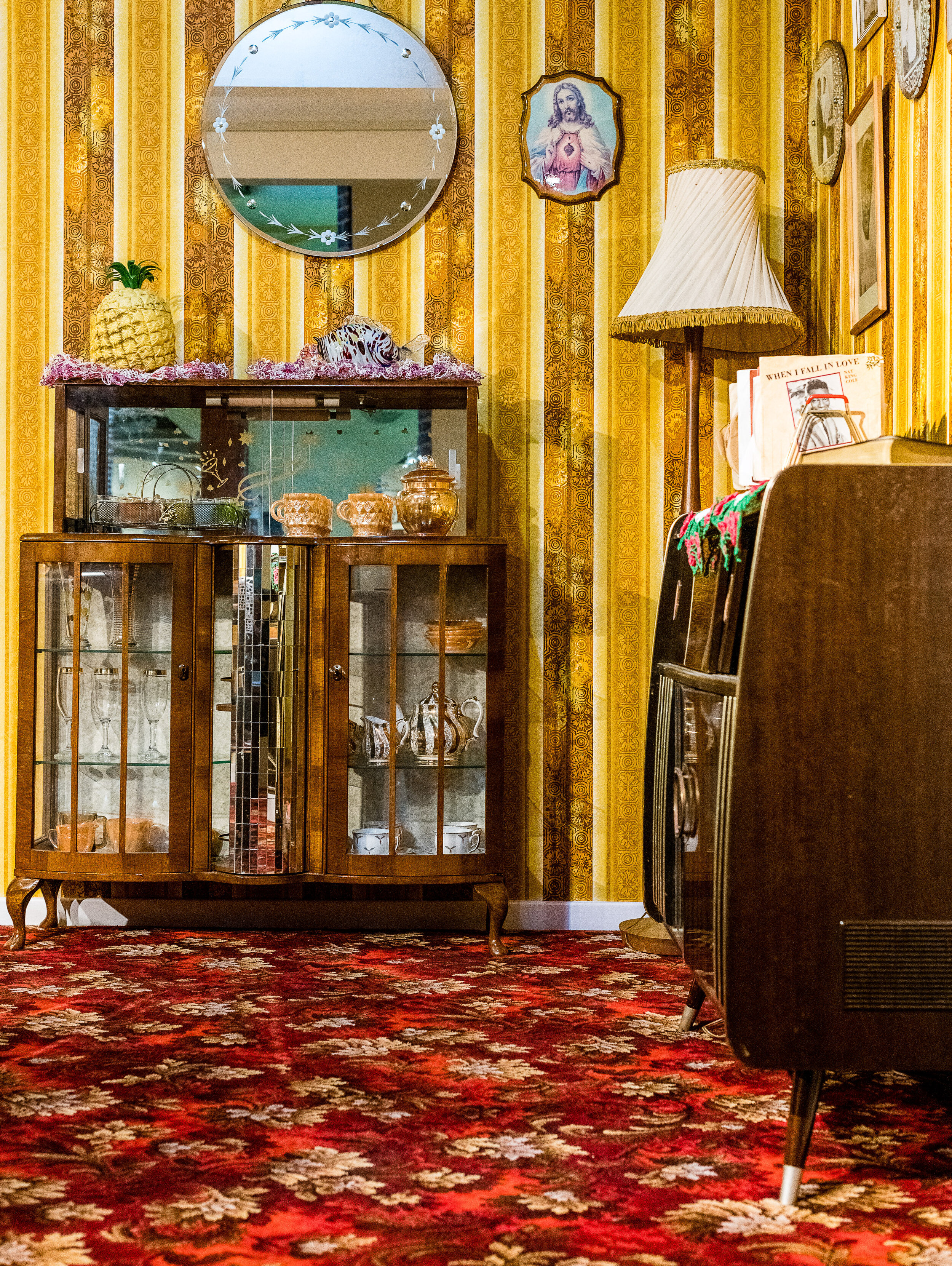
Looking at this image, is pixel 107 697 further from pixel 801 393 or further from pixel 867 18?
pixel 867 18

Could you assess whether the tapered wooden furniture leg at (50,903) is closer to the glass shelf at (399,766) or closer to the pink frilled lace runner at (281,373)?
the glass shelf at (399,766)

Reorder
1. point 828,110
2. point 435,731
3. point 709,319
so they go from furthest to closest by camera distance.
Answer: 1. point 828,110
2. point 435,731
3. point 709,319

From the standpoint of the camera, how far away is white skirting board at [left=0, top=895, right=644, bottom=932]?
3346 mm

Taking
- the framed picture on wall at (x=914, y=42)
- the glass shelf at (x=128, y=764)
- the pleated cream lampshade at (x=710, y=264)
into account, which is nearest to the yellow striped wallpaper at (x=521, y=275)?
the pleated cream lampshade at (x=710, y=264)

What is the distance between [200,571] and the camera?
3.04 meters

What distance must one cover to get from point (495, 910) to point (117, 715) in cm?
114

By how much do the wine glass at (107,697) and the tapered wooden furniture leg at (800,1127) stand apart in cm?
208

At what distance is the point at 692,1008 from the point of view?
236cm

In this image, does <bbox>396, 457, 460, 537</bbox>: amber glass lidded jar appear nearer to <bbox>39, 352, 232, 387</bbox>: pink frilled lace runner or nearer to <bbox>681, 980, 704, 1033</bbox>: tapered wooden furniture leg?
Answer: <bbox>39, 352, 232, 387</bbox>: pink frilled lace runner

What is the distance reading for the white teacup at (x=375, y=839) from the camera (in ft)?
9.87

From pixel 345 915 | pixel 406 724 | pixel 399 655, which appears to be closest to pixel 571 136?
pixel 399 655

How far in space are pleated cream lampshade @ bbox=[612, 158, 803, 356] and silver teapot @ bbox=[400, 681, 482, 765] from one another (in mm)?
1116

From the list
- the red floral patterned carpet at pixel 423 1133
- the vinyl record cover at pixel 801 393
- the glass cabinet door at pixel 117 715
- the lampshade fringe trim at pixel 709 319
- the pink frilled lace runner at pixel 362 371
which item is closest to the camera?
the red floral patterned carpet at pixel 423 1133

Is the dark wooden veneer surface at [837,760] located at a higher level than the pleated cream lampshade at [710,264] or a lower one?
lower
